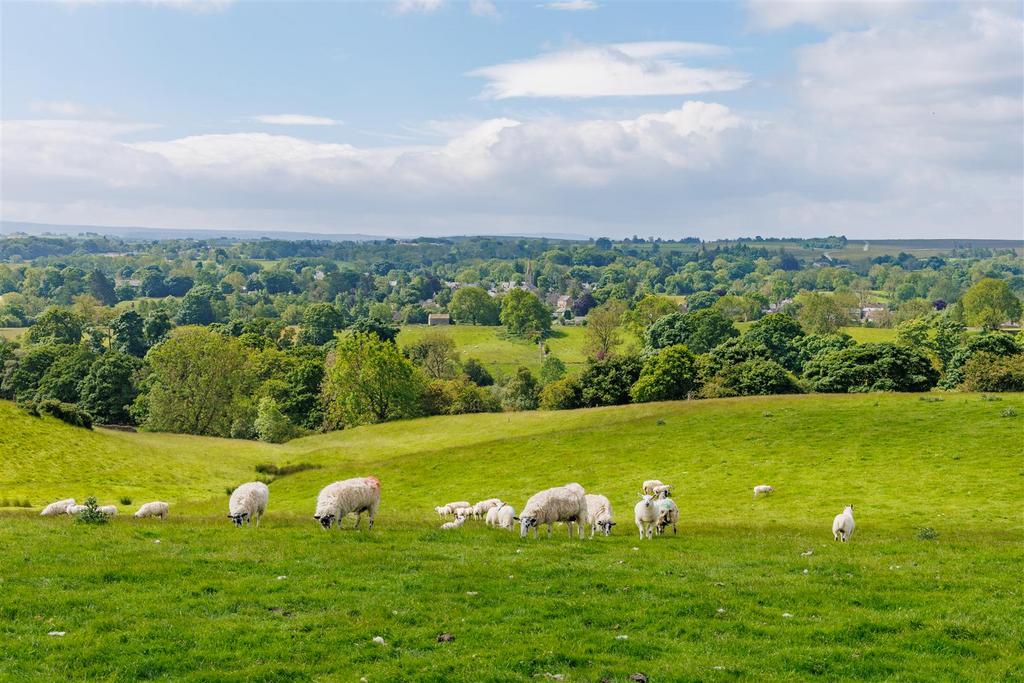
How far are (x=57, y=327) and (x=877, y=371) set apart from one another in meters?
166

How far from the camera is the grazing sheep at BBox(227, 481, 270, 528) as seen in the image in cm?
2861

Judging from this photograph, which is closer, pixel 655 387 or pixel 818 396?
pixel 818 396

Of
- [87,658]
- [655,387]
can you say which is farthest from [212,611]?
[655,387]

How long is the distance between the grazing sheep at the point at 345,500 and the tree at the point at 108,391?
98590 millimetres

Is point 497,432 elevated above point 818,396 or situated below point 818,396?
below

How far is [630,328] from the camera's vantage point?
601 ft

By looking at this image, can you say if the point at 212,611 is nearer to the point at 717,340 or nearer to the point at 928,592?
the point at 928,592

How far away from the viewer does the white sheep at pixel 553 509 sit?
27094 mm

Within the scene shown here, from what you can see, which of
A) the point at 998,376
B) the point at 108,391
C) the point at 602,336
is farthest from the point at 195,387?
the point at 602,336

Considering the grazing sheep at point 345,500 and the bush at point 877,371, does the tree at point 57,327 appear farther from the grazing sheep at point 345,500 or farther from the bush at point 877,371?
the grazing sheep at point 345,500

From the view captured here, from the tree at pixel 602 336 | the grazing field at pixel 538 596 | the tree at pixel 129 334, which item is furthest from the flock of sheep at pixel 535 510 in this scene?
the tree at pixel 129 334

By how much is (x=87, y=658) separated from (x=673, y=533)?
21.1 meters

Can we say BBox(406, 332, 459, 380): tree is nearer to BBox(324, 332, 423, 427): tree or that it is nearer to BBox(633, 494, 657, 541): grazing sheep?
BBox(324, 332, 423, 427): tree

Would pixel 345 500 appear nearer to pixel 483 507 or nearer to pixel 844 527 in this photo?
pixel 483 507
